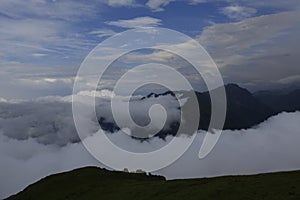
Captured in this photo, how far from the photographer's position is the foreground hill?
60.4 metres

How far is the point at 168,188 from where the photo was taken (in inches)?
3241

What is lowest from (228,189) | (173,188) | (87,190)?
(87,190)

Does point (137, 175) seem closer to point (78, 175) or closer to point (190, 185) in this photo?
point (78, 175)

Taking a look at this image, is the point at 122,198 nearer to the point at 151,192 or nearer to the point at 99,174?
the point at 151,192

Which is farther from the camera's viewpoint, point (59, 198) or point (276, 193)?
point (59, 198)

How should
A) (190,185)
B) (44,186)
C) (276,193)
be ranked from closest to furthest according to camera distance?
(276,193)
(190,185)
(44,186)

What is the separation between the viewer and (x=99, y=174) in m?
140

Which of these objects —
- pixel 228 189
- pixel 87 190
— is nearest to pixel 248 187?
pixel 228 189

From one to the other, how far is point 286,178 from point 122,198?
38937mm

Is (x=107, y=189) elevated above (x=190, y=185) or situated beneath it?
situated beneath

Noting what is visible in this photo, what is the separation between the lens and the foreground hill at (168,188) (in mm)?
60406

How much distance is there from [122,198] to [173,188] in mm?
14506

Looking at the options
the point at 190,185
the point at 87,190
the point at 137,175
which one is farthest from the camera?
the point at 137,175

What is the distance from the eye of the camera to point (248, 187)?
208 feet
